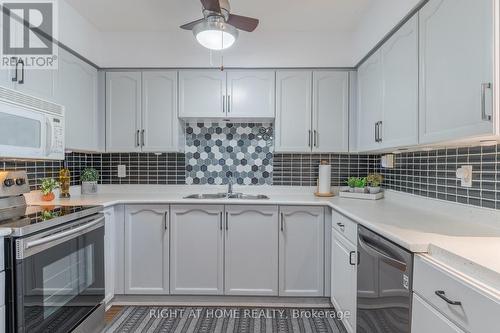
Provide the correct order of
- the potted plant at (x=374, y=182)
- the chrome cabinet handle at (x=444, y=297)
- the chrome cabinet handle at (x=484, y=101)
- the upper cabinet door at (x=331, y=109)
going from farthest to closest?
the upper cabinet door at (x=331, y=109) < the potted plant at (x=374, y=182) < the chrome cabinet handle at (x=484, y=101) < the chrome cabinet handle at (x=444, y=297)

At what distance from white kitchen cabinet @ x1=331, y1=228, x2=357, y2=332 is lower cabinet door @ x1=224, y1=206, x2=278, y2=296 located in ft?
1.56

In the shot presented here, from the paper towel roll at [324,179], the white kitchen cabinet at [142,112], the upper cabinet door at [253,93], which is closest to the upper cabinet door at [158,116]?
the white kitchen cabinet at [142,112]

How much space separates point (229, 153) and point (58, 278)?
72.0 inches

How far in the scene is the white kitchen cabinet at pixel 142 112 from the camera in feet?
9.30

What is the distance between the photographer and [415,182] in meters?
2.25

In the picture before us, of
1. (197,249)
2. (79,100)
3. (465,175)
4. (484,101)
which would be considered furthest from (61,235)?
(465,175)

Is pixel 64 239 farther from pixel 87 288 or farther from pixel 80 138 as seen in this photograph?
pixel 80 138

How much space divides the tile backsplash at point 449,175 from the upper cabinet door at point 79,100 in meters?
2.70

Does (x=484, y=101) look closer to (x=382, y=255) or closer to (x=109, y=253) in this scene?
(x=382, y=255)

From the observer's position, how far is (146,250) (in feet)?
8.36

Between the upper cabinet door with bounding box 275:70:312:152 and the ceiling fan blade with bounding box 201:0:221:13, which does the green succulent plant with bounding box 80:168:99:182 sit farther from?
the ceiling fan blade with bounding box 201:0:221:13

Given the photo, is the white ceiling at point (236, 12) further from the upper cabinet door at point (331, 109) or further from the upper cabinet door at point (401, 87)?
the upper cabinet door at point (401, 87)

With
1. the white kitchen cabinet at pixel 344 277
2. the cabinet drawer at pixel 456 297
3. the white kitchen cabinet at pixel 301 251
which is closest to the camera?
the cabinet drawer at pixel 456 297

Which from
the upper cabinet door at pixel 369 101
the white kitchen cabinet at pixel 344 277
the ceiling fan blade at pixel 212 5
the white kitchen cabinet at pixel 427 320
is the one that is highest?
the ceiling fan blade at pixel 212 5
